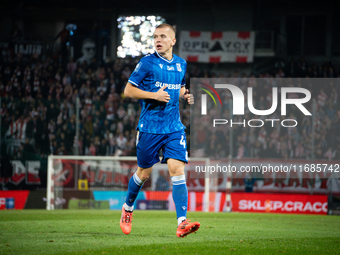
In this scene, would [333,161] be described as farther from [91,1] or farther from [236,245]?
[91,1]

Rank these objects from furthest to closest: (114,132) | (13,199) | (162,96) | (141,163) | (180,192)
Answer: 1. (114,132)
2. (13,199)
3. (141,163)
4. (180,192)
5. (162,96)

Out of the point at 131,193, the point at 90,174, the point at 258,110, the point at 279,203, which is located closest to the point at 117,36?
the point at 258,110

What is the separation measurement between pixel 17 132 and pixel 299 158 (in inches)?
349

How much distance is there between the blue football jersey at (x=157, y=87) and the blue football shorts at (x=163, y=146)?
0.20 feet

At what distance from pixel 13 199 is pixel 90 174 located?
2.40 metres

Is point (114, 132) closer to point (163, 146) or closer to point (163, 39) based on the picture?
point (163, 146)

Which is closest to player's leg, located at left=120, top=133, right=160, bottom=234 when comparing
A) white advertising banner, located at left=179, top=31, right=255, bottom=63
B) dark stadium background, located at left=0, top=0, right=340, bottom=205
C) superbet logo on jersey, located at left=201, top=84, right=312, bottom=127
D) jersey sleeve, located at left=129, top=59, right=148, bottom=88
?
jersey sleeve, located at left=129, top=59, right=148, bottom=88

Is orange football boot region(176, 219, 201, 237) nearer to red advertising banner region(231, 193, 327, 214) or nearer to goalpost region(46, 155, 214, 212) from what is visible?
goalpost region(46, 155, 214, 212)

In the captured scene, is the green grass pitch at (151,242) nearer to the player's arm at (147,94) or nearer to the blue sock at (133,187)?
the blue sock at (133,187)

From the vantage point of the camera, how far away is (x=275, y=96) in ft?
53.4

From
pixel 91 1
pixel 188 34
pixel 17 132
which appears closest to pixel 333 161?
pixel 17 132

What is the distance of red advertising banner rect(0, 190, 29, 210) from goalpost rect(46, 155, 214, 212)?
2.62 ft

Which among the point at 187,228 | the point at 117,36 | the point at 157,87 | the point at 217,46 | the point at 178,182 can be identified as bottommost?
the point at 187,228

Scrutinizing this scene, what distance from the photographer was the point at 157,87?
18.9 feet
